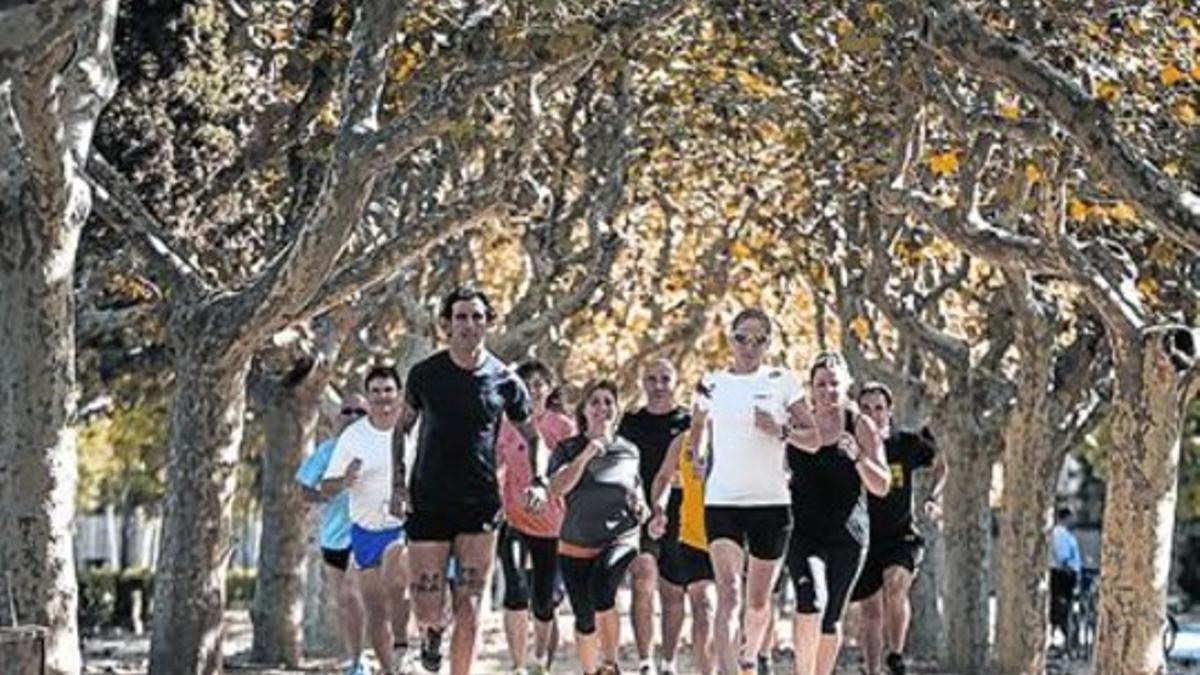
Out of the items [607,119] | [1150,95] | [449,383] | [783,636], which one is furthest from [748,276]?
[449,383]

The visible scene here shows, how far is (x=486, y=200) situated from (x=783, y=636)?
17299 mm

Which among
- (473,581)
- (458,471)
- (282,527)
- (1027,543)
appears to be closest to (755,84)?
(1027,543)

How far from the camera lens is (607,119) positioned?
22922 millimetres

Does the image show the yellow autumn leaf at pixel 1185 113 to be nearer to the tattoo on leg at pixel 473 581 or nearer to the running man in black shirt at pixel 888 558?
the running man in black shirt at pixel 888 558

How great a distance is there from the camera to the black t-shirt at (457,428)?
1298 cm

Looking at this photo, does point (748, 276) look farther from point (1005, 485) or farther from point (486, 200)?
point (486, 200)

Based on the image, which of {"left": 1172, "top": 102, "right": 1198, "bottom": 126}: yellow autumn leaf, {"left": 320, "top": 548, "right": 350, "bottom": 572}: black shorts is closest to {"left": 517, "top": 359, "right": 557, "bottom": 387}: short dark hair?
{"left": 320, "top": 548, "right": 350, "bottom": 572}: black shorts

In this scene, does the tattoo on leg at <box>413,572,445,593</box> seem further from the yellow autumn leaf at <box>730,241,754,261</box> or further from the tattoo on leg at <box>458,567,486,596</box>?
the yellow autumn leaf at <box>730,241,754,261</box>

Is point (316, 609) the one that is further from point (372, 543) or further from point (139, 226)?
point (372, 543)

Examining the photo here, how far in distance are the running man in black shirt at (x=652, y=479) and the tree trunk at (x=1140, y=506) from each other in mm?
2534

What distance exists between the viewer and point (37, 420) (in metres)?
11.8

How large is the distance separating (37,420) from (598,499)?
3.87 m

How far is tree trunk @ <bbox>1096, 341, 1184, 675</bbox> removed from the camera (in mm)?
14812

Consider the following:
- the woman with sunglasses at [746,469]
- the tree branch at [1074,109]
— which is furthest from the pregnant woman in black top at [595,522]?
the tree branch at [1074,109]
